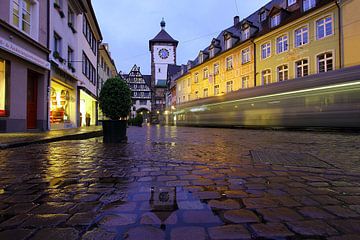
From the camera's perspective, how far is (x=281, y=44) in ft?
81.1

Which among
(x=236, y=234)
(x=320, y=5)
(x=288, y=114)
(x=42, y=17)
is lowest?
(x=236, y=234)

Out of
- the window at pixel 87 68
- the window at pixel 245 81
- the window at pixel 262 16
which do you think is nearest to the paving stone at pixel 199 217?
the window at pixel 87 68

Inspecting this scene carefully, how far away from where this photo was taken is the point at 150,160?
4.85m

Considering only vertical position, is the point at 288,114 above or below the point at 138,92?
below

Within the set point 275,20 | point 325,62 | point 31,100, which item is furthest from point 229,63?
point 31,100

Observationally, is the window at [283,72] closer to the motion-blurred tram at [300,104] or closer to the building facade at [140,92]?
the motion-blurred tram at [300,104]

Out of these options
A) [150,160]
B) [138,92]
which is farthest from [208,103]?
[138,92]

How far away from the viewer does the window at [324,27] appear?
1992cm

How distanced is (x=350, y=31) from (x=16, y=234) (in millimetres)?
22136

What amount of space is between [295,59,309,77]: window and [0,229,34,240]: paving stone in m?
24.0

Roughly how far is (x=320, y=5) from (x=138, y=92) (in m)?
62.3

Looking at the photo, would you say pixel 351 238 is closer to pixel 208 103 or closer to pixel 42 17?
pixel 42 17

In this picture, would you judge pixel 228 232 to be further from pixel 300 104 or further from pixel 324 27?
pixel 324 27

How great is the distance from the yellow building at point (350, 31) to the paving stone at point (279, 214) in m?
19.7
